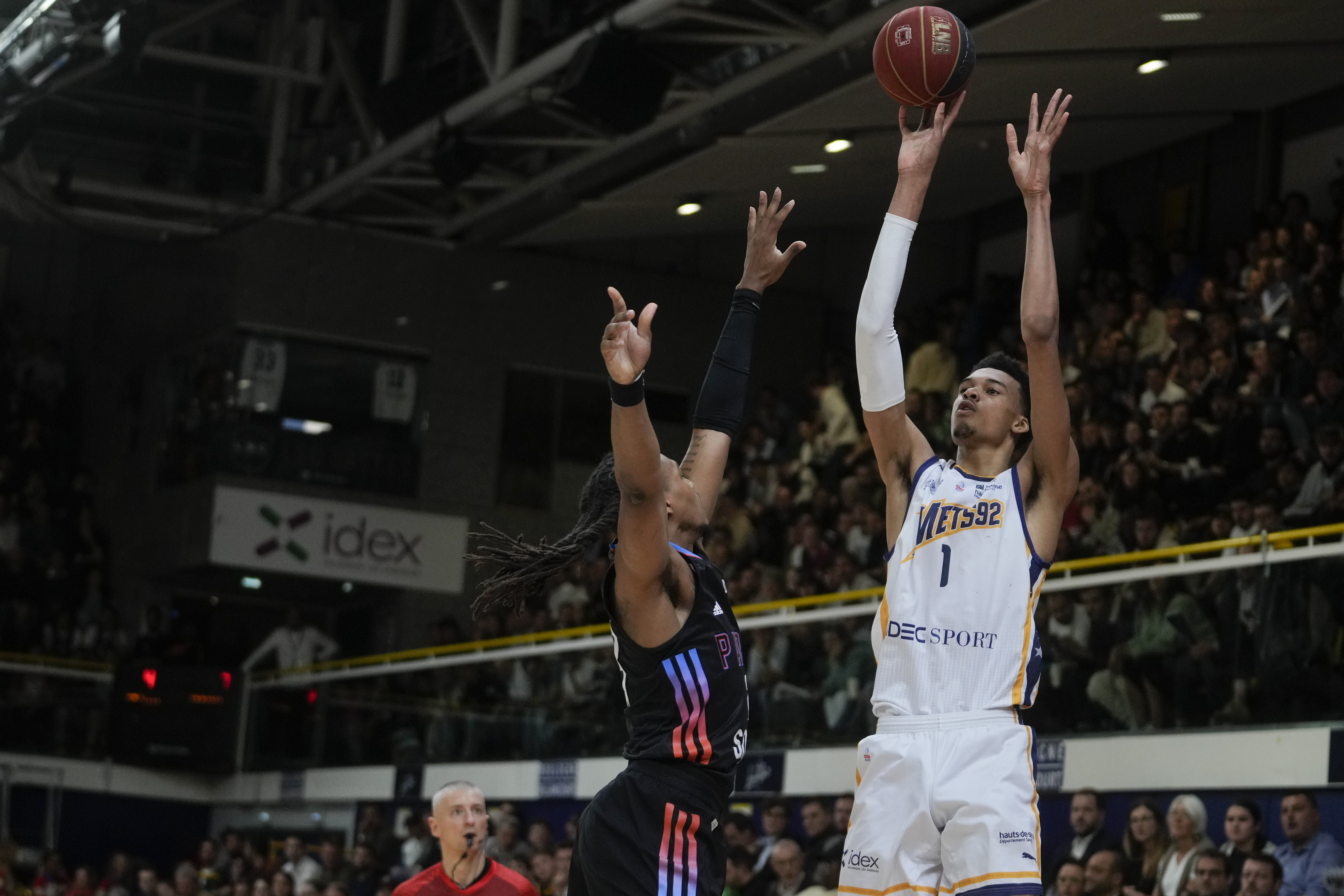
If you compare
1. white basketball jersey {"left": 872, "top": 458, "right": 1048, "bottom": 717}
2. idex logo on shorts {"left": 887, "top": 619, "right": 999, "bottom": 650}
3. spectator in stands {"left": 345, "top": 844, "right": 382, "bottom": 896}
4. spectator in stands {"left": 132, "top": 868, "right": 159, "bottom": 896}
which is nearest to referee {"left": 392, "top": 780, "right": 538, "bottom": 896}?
white basketball jersey {"left": 872, "top": 458, "right": 1048, "bottom": 717}

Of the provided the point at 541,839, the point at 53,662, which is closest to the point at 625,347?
the point at 541,839

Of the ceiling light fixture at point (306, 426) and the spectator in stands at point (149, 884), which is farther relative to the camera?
the ceiling light fixture at point (306, 426)

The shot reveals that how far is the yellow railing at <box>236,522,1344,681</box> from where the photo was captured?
9664mm

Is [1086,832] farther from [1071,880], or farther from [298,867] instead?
[298,867]

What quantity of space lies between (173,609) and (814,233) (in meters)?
8.86

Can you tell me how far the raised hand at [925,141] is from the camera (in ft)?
16.7

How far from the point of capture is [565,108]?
16.6 meters

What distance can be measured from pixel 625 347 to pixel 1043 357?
108cm

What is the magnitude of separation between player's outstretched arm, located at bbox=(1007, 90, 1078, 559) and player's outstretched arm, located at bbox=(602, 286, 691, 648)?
95 centimetres

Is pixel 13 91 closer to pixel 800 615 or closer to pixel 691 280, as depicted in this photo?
pixel 800 615

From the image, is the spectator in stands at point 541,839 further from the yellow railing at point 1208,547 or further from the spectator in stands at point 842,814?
the yellow railing at point 1208,547

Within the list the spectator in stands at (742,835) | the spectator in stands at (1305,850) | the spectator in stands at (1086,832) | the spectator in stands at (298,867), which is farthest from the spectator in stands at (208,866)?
the spectator in stands at (1305,850)

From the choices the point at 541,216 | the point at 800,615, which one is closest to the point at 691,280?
the point at 541,216

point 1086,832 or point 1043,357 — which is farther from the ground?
point 1043,357
